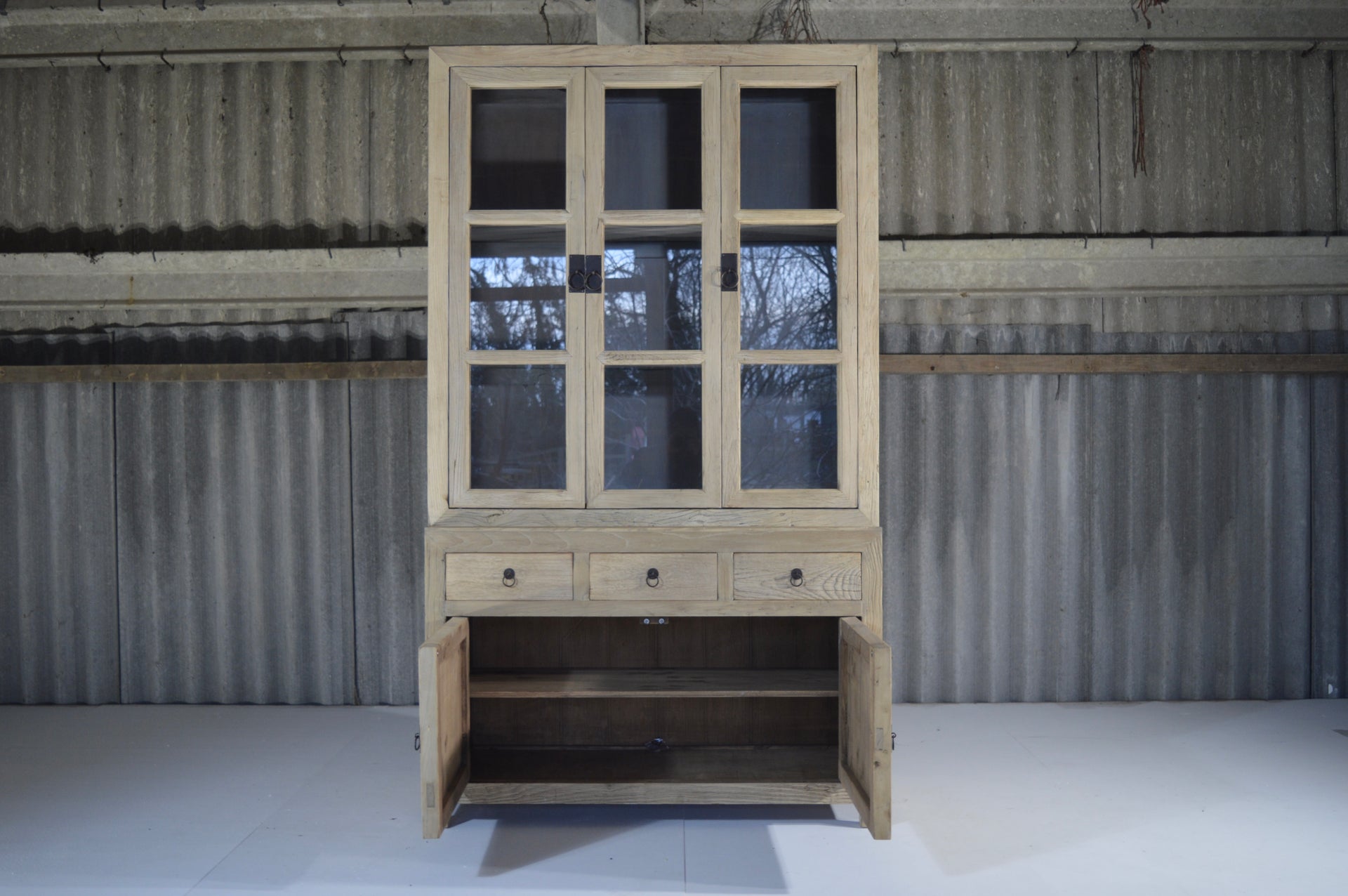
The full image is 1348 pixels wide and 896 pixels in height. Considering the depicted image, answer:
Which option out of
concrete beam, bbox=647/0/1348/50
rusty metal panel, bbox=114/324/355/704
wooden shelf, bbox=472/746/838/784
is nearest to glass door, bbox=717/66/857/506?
wooden shelf, bbox=472/746/838/784

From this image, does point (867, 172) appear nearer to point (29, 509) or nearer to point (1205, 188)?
point (1205, 188)

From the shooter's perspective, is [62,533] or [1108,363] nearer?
[1108,363]

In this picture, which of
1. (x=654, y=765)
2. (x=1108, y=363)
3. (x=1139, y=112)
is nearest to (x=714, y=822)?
(x=654, y=765)

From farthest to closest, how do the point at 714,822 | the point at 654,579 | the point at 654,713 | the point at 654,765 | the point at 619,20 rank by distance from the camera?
1. the point at 619,20
2. the point at 654,713
3. the point at 654,765
4. the point at 714,822
5. the point at 654,579

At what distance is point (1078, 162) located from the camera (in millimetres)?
3502

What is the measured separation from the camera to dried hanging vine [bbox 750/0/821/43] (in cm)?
340

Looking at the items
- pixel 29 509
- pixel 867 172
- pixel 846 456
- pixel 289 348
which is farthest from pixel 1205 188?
pixel 29 509

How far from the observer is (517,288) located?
238cm

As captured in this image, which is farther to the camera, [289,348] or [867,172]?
[289,348]

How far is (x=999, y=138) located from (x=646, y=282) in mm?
1889

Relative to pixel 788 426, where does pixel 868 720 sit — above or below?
below

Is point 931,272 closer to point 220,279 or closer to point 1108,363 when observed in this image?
point 1108,363

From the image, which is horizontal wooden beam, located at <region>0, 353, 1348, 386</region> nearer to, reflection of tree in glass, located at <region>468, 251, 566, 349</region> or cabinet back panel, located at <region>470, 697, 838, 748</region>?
reflection of tree in glass, located at <region>468, 251, 566, 349</region>

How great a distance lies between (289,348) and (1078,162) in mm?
3116
